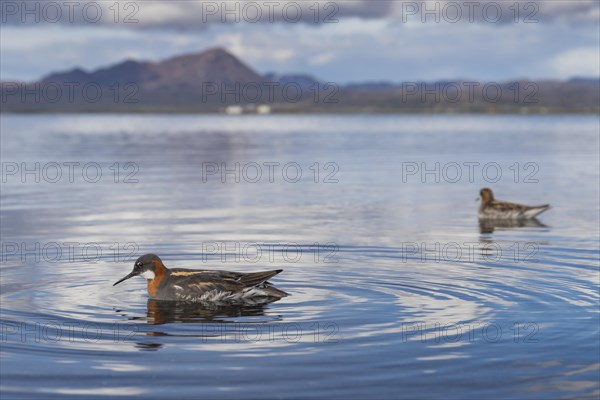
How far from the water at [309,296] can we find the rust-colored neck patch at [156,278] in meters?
0.28

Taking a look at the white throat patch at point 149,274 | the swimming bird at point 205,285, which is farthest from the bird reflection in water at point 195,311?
the white throat patch at point 149,274

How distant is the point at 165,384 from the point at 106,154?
48640 millimetres

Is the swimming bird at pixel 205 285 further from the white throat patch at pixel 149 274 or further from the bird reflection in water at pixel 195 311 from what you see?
the bird reflection in water at pixel 195 311

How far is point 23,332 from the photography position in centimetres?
1291

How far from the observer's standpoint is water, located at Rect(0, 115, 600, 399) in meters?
10.6

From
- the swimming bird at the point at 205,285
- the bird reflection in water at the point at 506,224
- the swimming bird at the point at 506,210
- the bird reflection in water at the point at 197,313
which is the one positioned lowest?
the bird reflection in water at the point at 197,313

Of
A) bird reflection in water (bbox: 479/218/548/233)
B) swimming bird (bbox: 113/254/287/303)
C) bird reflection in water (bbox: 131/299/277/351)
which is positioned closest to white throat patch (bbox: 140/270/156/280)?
swimming bird (bbox: 113/254/287/303)

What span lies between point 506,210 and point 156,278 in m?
14.0

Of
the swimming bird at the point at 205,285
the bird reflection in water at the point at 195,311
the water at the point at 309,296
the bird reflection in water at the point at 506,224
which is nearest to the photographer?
the water at the point at 309,296

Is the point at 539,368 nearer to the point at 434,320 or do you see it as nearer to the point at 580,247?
the point at 434,320

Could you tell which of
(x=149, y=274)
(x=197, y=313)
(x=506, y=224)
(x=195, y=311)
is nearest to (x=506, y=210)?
(x=506, y=224)

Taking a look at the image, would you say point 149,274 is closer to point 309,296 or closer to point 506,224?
point 309,296

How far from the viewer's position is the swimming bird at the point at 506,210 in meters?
26.9

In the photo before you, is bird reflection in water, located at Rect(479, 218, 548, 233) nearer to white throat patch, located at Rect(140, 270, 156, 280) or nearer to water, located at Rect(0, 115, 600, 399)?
water, located at Rect(0, 115, 600, 399)
